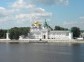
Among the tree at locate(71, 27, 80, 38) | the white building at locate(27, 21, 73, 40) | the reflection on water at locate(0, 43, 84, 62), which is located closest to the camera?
the reflection on water at locate(0, 43, 84, 62)

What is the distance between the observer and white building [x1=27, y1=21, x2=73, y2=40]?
10869 cm

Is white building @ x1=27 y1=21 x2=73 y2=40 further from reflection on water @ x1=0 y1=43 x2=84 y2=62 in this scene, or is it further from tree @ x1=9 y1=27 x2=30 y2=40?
reflection on water @ x1=0 y1=43 x2=84 y2=62

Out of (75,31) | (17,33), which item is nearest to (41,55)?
(17,33)

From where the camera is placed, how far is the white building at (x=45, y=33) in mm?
108688

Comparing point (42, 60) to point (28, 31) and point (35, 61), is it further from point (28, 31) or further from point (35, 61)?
point (28, 31)

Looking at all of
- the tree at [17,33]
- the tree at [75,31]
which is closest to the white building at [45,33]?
the tree at [17,33]

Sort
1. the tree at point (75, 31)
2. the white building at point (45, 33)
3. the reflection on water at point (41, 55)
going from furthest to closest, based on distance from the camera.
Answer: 1. the tree at point (75, 31)
2. the white building at point (45, 33)
3. the reflection on water at point (41, 55)

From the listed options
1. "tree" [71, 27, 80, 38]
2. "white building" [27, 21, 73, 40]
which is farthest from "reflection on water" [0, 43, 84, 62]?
"tree" [71, 27, 80, 38]

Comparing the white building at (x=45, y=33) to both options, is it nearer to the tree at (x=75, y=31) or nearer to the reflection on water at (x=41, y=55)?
the tree at (x=75, y=31)

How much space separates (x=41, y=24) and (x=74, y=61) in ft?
267

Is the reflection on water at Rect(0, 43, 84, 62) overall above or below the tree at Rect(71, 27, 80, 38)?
below

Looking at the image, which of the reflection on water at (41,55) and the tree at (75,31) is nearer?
the reflection on water at (41,55)

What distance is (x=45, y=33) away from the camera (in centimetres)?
11094

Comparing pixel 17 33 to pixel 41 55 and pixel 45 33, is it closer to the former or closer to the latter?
pixel 45 33
